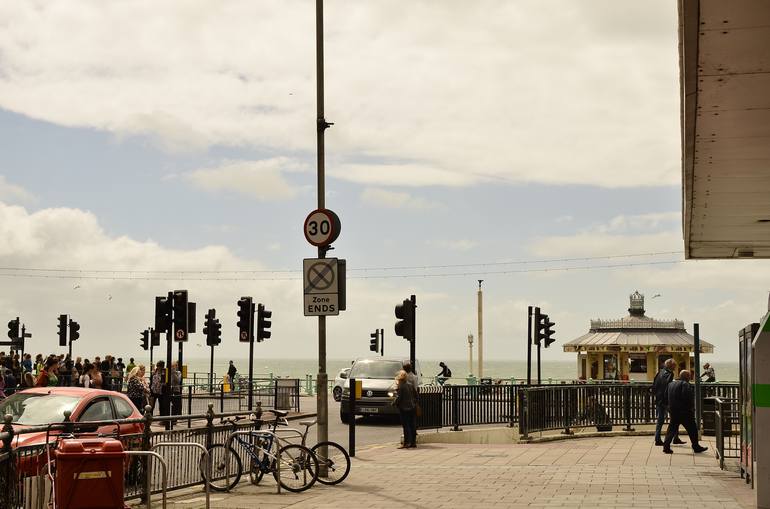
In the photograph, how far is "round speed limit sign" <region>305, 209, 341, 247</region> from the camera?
52.6 feet

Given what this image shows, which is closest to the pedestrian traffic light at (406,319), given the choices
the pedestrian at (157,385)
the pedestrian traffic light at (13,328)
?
the pedestrian at (157,385)

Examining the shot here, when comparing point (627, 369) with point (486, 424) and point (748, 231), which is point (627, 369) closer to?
point (486, 424)

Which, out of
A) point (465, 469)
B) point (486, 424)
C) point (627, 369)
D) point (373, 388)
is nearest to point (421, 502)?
point (465, 469)

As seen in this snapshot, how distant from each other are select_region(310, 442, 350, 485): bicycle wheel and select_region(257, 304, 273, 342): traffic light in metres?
19.0

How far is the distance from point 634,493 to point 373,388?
1725 centimetres

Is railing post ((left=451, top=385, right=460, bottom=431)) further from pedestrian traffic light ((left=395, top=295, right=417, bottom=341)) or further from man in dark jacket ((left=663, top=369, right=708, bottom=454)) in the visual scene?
man in dark jacket ((left=663, top=369, right=708, bottom=454))

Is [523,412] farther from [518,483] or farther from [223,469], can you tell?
[223,469]

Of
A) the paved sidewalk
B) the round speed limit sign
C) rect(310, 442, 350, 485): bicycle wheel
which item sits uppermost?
the round speed limit sign

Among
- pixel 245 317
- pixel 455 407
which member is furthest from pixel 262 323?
pixel 455 407

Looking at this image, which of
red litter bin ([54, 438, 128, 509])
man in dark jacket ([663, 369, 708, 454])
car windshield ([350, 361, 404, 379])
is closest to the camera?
red litter bin ([54, 438, 128, 509])

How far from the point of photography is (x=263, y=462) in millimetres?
14625

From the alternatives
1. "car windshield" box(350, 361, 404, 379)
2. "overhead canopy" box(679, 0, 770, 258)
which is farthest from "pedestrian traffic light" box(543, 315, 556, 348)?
"overhead canopy" box(679, 0, 770, 258)

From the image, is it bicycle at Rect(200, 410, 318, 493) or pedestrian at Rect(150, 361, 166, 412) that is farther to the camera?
pedestrian at Rect(150, 361, 166, 412)

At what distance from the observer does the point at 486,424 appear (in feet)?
86.9
